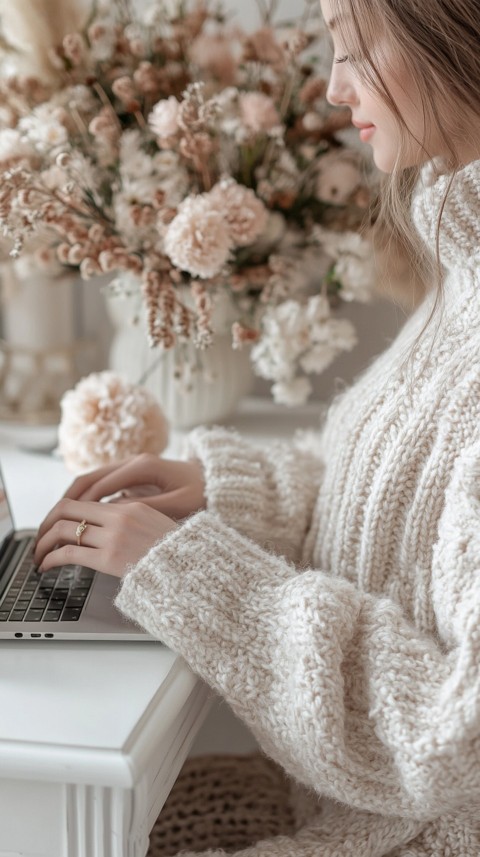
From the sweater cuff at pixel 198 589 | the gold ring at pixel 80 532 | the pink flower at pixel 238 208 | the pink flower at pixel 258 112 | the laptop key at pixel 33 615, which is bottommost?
the laptop key at pixel 33 615

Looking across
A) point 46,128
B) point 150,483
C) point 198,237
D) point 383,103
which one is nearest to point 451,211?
point 383,103

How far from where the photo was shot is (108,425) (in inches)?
37.4

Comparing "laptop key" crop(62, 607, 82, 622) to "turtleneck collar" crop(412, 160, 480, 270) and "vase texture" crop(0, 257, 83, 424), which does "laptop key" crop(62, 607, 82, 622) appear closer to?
"turtleneck collar" crop(412, 160, 480, 270)

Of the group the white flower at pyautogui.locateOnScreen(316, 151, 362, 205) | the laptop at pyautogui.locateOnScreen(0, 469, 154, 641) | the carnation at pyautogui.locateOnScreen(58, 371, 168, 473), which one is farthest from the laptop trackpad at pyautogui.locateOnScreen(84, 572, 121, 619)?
the white flower at pyautogui.locateOnScreen(316, 151, 362, 205)

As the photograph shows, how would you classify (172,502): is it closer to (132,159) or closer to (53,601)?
(53,601)

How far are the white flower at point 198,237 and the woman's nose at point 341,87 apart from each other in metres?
0.18

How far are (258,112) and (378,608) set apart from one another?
1.92ft

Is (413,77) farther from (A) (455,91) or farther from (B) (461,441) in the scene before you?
(B) (461,441)

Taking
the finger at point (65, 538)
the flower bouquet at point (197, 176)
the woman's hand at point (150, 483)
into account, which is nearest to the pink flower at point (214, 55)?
the flower bouquet at point (197, 176)

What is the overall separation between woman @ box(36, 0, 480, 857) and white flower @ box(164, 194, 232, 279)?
18cm

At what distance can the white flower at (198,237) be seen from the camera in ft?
2.81

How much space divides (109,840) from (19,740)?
0.30 feet

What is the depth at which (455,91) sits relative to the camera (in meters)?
0.66

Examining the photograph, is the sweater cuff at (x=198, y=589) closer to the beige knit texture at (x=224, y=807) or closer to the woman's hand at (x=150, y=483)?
the woman's hand at (x=150, y=483)
